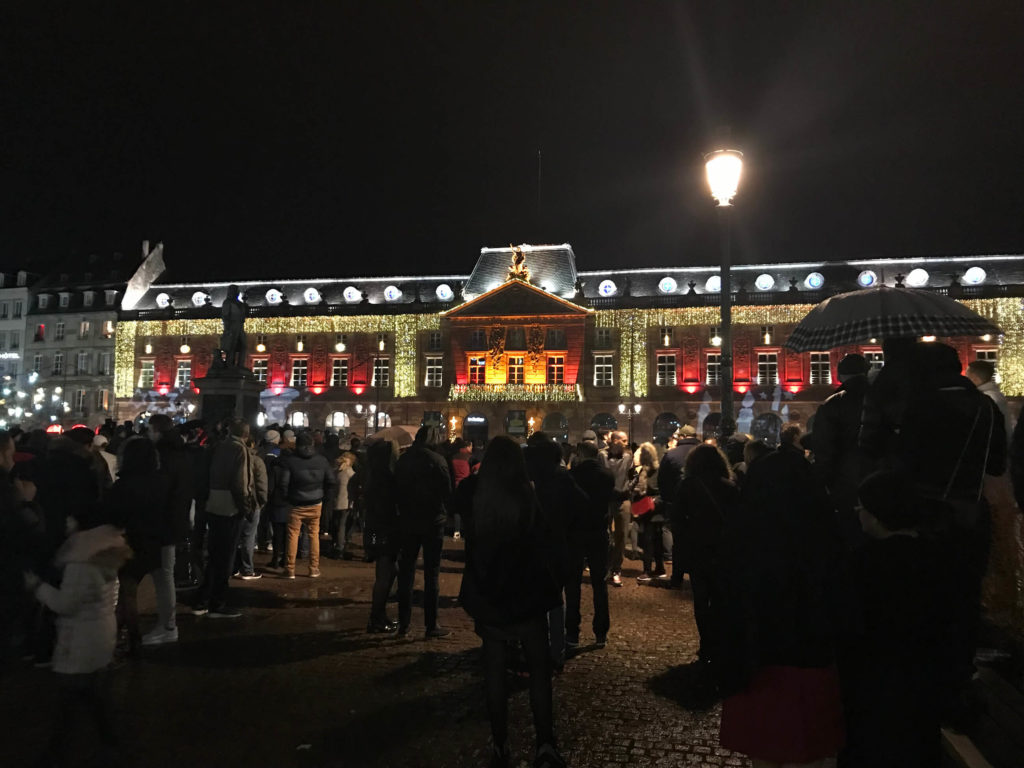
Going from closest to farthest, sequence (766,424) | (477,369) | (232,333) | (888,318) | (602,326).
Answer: (888,318), (232,333), (766,424), (602,326), (477,369)

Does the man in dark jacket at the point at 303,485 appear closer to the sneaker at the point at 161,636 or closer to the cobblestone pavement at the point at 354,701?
the cobblestone pavement at the point at 354,701

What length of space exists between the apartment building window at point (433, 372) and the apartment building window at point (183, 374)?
17.5 meters

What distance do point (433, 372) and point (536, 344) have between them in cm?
756

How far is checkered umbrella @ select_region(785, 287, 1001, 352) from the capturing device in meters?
6.34

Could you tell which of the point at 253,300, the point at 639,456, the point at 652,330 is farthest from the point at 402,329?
the point at 639,456

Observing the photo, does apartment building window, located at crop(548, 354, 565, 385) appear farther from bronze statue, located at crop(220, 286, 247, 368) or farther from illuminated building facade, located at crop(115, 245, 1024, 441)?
bronze statue, located at crop(220, 286, 247, 368)

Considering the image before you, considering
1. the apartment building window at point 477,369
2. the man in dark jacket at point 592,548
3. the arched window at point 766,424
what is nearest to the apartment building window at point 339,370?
the apartment building window at point 477,369

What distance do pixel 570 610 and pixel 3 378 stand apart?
62930mm

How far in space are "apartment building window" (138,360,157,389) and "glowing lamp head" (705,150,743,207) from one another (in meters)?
53.1

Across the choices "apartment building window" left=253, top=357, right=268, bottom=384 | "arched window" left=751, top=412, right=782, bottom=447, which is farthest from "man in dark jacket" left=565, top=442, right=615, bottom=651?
"apartment building window" left=253, top=357, right=268, bottom=384

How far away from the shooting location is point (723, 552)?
3.22 metres

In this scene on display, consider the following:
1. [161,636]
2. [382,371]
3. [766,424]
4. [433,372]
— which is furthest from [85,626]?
[382,371]

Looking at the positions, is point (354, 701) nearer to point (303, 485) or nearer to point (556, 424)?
point (303, 485)

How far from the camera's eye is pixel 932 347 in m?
4.79
